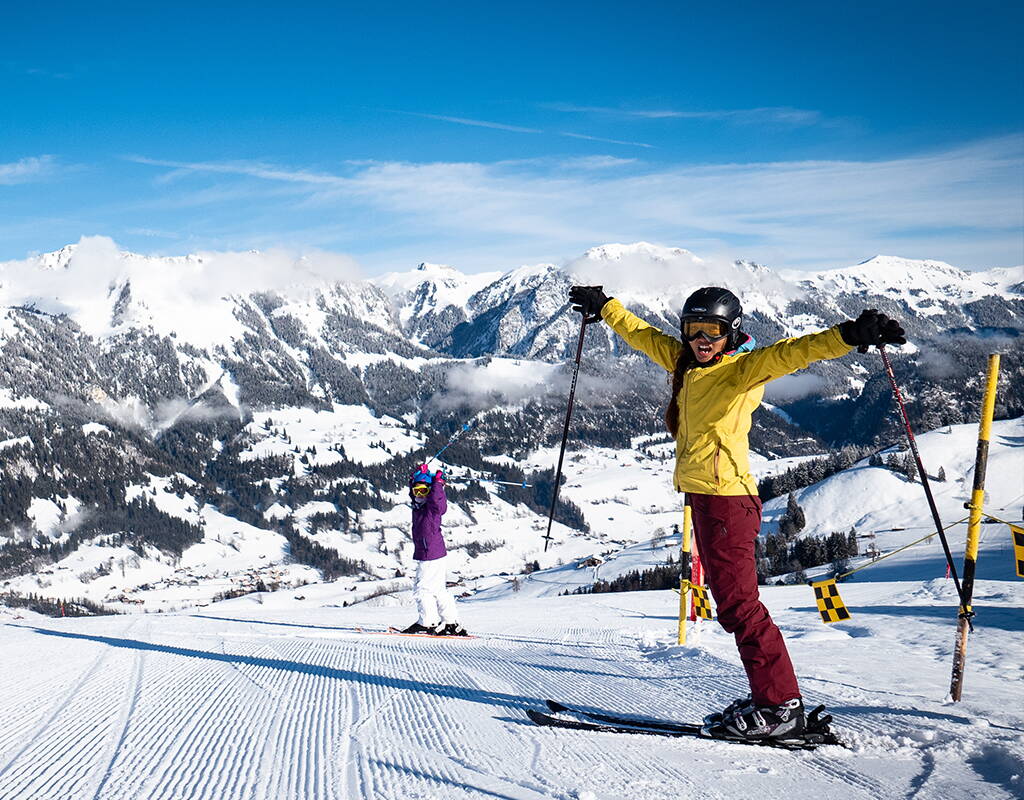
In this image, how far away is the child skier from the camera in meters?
10.2

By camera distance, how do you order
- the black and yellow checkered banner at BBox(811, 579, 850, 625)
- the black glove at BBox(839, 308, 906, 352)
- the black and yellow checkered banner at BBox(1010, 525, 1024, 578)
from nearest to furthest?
the black glove at BBox(839, 308, 906, 352) → the black and yellow checkered banner at BBox(1010, 525, 1024, 578) → the black and yellow checkered banner at BBox(811, 579, 850, 625)

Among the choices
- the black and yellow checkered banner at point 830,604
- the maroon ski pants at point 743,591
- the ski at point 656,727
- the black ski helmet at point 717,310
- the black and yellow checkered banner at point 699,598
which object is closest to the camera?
the ski at point 656,727

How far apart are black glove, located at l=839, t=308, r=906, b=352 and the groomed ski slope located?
6.92ft

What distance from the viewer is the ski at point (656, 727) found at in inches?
152

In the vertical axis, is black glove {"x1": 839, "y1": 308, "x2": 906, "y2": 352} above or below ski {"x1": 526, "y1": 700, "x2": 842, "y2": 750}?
above

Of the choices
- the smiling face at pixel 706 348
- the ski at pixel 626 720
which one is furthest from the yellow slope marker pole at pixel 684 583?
the smiling face at pixel 706 348

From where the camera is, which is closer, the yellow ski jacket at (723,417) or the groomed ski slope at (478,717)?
the groomed ski slope at (478,717)

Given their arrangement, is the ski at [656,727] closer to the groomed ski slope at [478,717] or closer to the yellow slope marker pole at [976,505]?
the groomed ski slope at [478,717]

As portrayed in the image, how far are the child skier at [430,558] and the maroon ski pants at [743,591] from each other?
639cm

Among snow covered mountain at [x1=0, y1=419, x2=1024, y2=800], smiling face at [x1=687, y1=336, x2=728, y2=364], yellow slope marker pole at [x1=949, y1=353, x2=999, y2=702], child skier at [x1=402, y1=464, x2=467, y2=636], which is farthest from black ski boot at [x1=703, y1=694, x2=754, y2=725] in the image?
child skier at [x1=402, y1=464, x2=467, y2=636]

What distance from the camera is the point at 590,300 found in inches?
219

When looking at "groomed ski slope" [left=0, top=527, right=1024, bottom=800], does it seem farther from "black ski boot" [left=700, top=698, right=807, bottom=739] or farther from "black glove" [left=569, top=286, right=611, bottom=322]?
"black glove" [left=569, top=286, right=611, bottom=322]

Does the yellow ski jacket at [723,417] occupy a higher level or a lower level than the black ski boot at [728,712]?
higher

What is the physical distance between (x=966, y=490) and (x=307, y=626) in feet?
399
